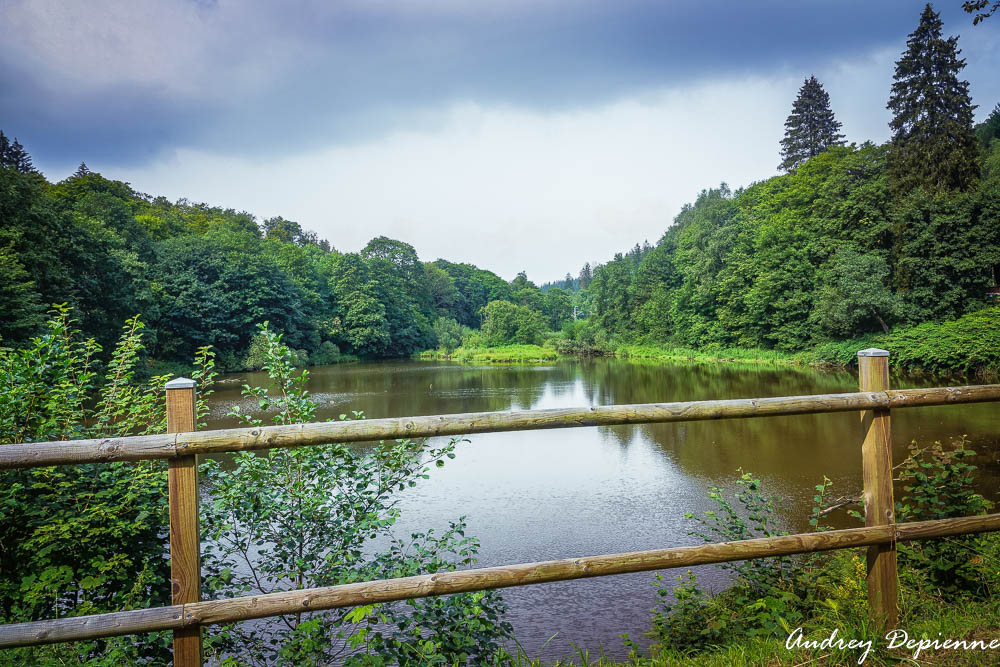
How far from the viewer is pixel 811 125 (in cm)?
4206

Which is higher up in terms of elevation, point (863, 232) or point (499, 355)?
point (863, 232)

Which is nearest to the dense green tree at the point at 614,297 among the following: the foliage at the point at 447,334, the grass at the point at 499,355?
the grass at the point at 499,355

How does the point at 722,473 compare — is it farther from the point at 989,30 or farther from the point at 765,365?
the point at 989,30

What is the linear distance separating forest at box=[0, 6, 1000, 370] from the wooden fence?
1436 cm

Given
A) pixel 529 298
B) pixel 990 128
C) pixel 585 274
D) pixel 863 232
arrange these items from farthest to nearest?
pixel 585 274, pixel 529 298, pixel 990 128, pixel 863 232

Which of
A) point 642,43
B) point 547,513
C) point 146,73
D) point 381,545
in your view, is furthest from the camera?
point 146,73

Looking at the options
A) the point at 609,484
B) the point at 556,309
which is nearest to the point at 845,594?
the point at 609,484

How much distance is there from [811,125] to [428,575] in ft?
162

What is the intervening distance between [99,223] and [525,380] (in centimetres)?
2011

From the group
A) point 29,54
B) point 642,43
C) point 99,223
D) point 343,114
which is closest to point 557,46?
point 642,43

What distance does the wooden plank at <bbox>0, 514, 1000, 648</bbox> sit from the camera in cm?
167

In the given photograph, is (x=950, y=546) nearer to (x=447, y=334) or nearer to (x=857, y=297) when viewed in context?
(x=857, y=297)

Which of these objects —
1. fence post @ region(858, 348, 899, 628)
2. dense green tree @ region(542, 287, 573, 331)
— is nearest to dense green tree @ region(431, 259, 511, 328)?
→ dense green tree @ region(542, 287, 573, 331)

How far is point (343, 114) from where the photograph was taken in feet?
106
